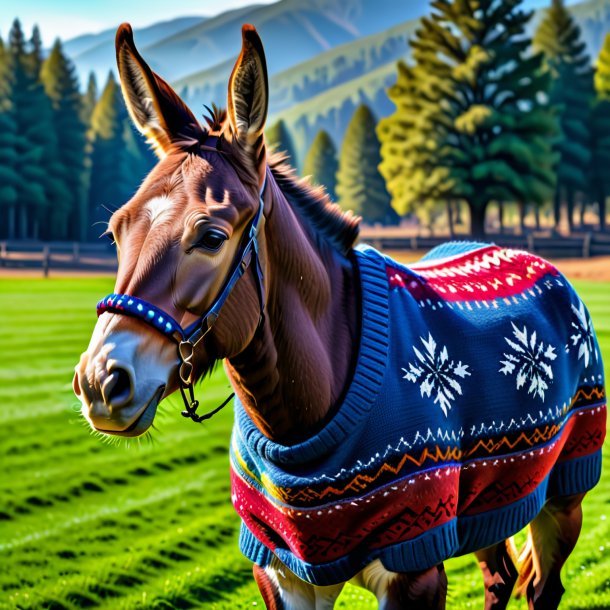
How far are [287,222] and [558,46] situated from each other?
191ft

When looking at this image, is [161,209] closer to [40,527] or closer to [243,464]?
[243,464]

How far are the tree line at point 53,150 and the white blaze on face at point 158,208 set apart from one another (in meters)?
50.7

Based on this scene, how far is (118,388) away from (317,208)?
120cm

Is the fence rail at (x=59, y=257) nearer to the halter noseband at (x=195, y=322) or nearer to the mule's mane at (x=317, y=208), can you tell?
the mule's mane at (x=317, y=208)

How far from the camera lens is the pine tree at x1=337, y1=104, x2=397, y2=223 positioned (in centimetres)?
6750

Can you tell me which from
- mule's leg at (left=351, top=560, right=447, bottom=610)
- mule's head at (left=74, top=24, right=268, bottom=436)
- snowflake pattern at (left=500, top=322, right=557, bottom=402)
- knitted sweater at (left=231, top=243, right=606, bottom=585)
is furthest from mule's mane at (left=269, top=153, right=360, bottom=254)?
mule's leg at (left=351, top=560, right=447, bottom=610)

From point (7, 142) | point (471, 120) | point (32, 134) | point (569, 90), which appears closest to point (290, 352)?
point (471, 120)

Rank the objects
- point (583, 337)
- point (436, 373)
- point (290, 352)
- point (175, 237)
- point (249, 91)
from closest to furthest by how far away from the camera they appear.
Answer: point (175, 237) < point (249, 91) < point (290, 352) < point (436, 373) < point (583, 337)

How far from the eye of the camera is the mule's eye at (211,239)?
250cm

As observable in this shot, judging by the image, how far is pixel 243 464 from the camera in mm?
3188

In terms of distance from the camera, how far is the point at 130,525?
668cm

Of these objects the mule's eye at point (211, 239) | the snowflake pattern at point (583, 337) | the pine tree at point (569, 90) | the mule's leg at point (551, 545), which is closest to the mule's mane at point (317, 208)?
the mule's eye at point (211, 239)

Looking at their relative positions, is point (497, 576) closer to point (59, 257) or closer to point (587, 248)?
point (587, 248)

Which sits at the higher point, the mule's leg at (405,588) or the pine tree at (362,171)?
the pine tree at (362,171)
